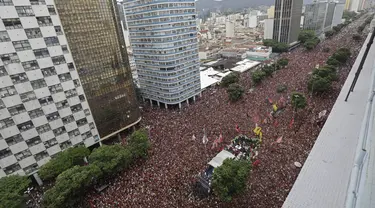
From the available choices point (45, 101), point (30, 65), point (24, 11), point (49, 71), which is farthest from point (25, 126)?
point (24, 11)

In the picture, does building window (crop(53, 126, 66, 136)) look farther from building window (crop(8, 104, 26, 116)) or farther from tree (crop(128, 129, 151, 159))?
tree (crop(128, 129, 151, 159))

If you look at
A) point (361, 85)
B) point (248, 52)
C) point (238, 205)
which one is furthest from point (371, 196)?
point (248, 52)

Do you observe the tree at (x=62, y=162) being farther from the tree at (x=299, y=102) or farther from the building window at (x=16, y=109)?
the tree at (x=299, y=102)

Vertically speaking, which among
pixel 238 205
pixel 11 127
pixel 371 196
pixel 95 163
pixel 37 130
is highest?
pixel 371 196

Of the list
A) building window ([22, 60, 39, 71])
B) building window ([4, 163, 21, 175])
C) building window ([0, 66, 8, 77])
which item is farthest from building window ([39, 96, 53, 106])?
building window ([4, 163, 21, 175])

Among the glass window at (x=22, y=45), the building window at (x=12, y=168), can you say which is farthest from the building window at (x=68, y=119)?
the glass window at (x=22, y=45)

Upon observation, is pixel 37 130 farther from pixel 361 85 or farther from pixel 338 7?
pixel 338 7
